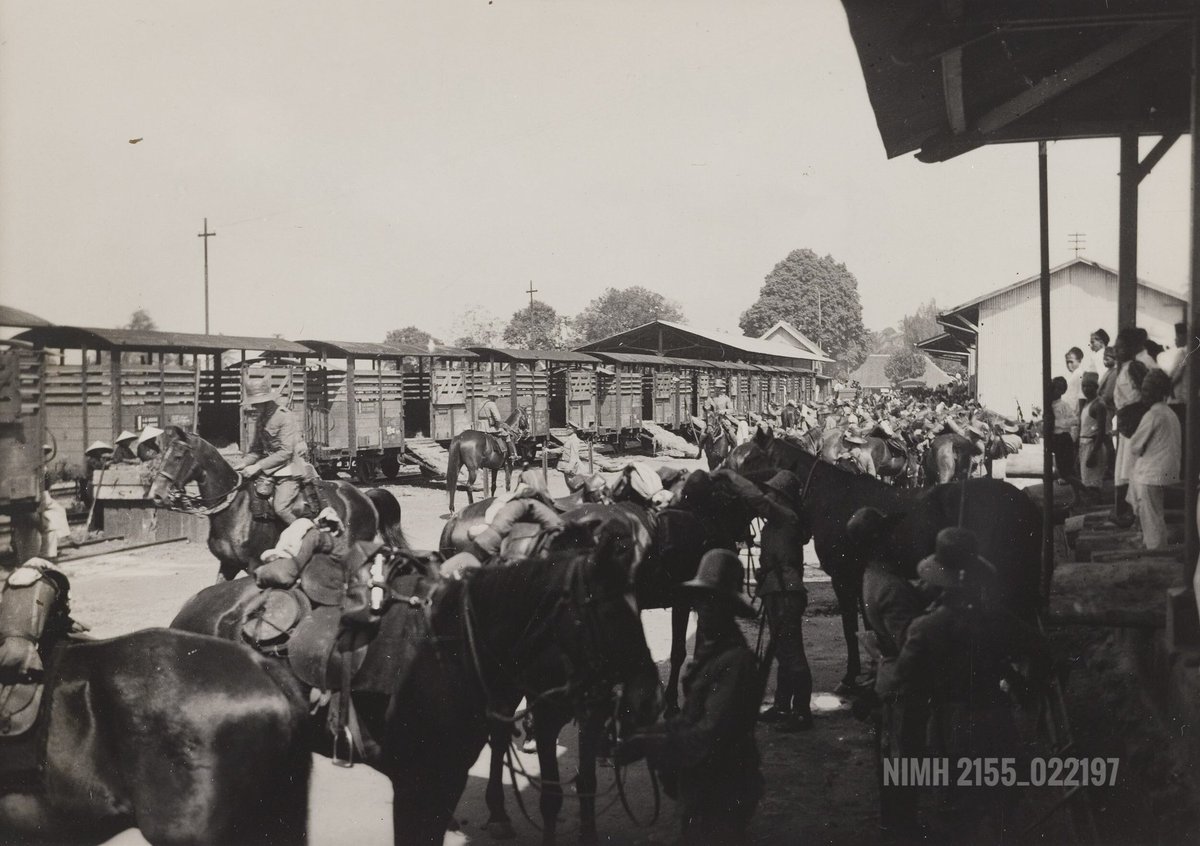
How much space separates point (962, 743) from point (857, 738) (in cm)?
261

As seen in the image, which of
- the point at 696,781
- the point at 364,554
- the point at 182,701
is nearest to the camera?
the point at 696,781

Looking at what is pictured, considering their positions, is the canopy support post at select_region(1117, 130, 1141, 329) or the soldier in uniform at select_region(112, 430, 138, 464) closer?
the canopy support post at select_region(1117, 130, 1141, 329)

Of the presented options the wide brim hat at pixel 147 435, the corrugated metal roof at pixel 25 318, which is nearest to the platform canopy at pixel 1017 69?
the corrugated metal roof at pixel 25 318

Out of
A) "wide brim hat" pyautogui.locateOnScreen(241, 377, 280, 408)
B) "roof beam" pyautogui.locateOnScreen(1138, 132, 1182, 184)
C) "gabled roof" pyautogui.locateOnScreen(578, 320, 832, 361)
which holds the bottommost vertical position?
"wide brim hat" pyautogui.locateOnScreen(241, 377, 280, 408)

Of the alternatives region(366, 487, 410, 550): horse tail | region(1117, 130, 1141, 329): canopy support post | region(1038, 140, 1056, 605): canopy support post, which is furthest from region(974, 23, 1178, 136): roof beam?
region(366, 487, 410, 550): horse tail

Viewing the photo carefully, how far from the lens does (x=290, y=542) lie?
17.7ft

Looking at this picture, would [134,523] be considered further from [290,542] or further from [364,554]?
[364,554]

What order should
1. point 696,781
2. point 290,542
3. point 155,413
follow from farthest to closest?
point 155,413
point 290,542
point 696,781

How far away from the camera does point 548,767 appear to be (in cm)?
478

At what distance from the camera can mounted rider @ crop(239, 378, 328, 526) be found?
8.81 meters

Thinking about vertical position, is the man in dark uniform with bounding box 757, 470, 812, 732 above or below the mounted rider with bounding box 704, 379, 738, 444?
Answer: below

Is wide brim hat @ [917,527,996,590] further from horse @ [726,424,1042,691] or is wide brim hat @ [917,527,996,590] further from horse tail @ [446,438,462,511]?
horse tail @ [446,438,462,511]

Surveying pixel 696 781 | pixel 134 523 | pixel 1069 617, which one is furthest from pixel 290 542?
pixel 134 523

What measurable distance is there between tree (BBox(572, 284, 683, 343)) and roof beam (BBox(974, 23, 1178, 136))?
85110 millimetres
